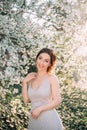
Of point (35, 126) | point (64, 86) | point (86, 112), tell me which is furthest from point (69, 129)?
point (35, 126)

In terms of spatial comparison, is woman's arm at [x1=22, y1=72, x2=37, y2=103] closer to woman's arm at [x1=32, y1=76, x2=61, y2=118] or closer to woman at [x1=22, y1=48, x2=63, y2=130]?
woman at [x1=22, y1=48, x2=63, y2=130]

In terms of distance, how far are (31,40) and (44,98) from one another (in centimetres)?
256

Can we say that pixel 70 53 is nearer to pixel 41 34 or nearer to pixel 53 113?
pixel 41 34

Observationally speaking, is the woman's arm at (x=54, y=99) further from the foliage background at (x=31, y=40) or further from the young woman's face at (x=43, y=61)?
the foliage background at (x=31, y=40)

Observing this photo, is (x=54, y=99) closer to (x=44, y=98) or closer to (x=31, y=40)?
(x=44, y=98)

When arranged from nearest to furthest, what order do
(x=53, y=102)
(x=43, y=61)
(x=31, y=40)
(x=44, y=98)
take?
(x=53, y=102) → (x=44, y=98) → (x=43, y=61) → (x=31, y=40)

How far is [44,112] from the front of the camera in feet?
16.8

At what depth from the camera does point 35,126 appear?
5148 millimetres

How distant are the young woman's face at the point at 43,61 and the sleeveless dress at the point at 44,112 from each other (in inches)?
7.1

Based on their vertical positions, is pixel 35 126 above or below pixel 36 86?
below

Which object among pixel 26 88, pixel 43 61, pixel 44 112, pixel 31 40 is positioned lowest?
pixel 44 112

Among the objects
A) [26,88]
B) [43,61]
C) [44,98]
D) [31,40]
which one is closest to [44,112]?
[44,98]

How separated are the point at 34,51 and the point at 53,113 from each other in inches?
122

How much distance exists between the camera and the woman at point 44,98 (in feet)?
16.5
